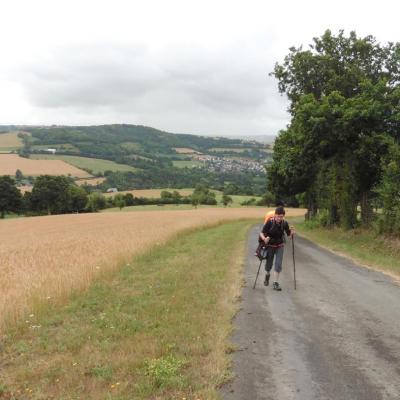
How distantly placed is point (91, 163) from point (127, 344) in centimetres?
14910

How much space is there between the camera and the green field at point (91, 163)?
144m

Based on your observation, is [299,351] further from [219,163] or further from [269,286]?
[219,163]

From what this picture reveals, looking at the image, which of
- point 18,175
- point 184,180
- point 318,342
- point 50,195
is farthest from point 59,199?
point 318,342

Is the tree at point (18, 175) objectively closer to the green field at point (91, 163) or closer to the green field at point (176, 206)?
the green field at point (91, 163)

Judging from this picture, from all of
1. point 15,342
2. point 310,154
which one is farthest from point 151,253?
point 310,154

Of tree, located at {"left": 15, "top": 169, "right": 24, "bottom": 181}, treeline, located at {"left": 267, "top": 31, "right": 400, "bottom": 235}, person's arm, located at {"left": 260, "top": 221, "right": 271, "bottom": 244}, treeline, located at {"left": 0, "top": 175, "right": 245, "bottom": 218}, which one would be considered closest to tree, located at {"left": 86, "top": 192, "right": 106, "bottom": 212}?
treeline, located at {"left": 0, "top": 175, "right": 245, "bottom": 218}

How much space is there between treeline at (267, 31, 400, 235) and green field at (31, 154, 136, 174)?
115 m

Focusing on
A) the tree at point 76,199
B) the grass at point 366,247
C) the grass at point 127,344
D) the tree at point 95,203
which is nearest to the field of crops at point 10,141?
the tree at point 76,199

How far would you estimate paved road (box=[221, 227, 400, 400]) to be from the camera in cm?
529

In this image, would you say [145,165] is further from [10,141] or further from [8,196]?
[8,196]

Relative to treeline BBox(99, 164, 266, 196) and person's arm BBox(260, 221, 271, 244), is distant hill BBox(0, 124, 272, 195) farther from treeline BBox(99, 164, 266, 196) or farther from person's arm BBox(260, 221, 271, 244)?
person's arm BBox(260, 221, 271, 244)

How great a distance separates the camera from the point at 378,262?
16406 millimetres

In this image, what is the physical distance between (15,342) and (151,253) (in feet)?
38.1

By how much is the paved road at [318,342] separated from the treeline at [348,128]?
38.0 feet
